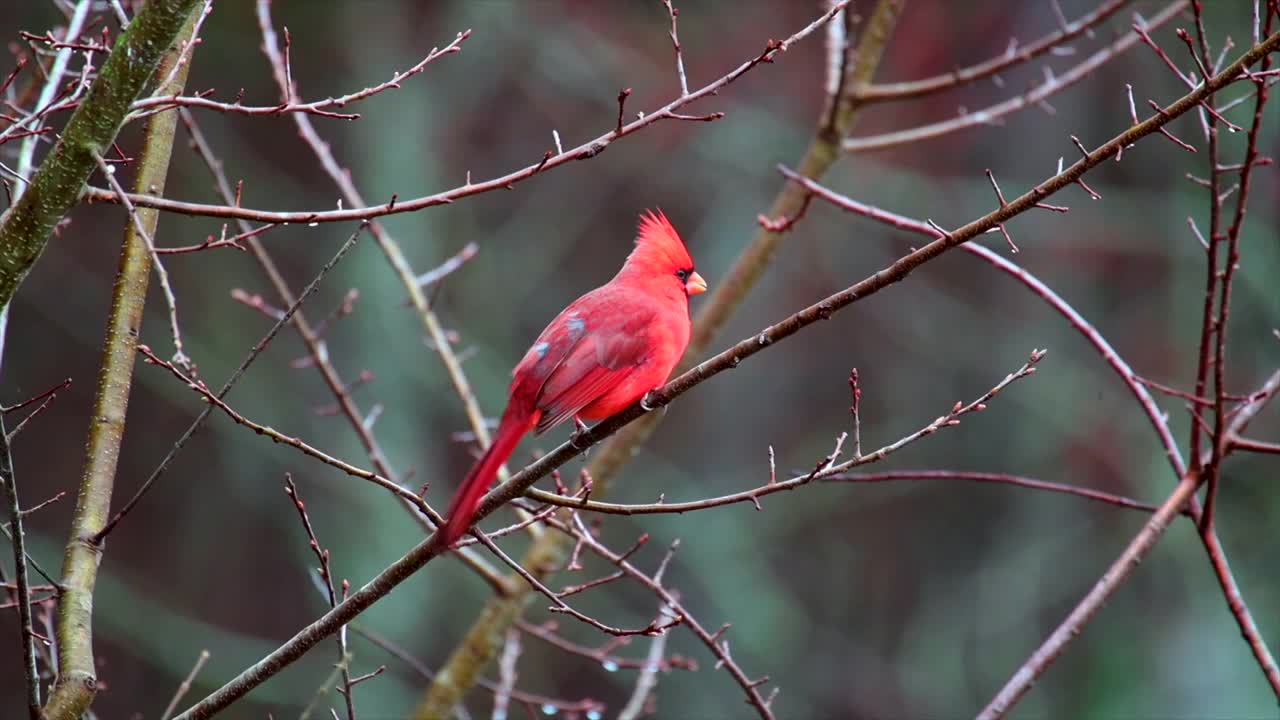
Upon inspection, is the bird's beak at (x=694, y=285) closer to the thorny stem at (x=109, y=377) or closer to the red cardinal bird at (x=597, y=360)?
the red cardinal bird at (x=597, y=360)

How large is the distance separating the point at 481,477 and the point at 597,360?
24.5 inches

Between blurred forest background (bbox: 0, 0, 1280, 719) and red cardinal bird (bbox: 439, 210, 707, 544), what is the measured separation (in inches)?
207

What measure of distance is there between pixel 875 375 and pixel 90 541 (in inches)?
303

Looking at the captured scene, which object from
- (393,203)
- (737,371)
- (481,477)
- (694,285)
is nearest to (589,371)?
(481,477)

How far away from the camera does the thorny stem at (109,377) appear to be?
195 centimetres

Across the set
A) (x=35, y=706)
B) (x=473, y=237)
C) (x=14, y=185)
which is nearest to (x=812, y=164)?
(x=14, y=185)

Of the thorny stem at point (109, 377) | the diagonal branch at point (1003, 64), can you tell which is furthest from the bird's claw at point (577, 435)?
the diagonal branch at point (1003, 64)

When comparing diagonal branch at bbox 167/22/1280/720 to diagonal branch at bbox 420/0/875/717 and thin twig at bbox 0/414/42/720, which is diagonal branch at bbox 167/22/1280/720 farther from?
diagonal branch at bbox 420/0/875/717

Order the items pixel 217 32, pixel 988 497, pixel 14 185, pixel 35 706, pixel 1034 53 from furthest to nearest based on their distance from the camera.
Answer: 1. pixel 988 497
2. pixel 217 32
3. pixel 1034 53
4. pixel 14 185
5. pixel 35 706

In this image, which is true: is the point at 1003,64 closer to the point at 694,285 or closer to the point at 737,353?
the point at 694,285

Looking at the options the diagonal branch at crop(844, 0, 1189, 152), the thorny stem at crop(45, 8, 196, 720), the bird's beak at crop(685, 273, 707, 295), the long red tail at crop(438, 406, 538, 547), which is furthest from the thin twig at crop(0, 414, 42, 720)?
the diagonal branch at crop(844, 0, 1189, 152)

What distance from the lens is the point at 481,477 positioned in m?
2.46

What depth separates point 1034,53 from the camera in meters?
4.10

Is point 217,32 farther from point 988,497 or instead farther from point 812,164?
point 988,497
